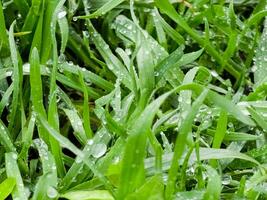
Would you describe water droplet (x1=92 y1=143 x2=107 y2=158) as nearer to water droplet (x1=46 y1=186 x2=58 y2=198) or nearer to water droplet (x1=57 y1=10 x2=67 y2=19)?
water droplet (x1=46 y1=186 x2=58 y2=198)

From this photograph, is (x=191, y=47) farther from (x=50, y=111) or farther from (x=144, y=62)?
(x=50, y=111)

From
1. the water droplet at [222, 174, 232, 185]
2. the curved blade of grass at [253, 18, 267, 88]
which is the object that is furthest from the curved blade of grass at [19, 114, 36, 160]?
the curved blade of grass at [253, 18, 267, 88]

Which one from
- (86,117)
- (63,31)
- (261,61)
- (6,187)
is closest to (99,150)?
(86,117)

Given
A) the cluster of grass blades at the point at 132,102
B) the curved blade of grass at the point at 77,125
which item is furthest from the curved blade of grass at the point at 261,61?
the curved blade of grass at the point at 77,125

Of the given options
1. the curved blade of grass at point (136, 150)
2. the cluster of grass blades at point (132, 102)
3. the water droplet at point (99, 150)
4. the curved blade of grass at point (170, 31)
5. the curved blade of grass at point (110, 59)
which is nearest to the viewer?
the curved blade of grass at point (136, 150)

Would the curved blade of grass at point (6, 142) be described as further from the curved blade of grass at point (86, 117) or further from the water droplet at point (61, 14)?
the water droplet at point (61, 14)

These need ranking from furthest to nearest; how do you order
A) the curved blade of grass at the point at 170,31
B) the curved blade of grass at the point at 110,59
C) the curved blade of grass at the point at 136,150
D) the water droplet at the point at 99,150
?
the curved blade of grass at the point at 170,31, the curved blade of grass at the point at 110,59, the water droplet at the point at 99,150, the curved blade of grass at the point at 136,150

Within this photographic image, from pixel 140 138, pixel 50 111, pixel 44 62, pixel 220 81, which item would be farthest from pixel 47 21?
pixel 140 138

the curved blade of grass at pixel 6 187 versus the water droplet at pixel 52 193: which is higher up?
the curved blade of grass at pixel 6 187

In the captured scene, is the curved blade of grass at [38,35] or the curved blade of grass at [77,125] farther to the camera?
the curved blade of grass at [38,35]
